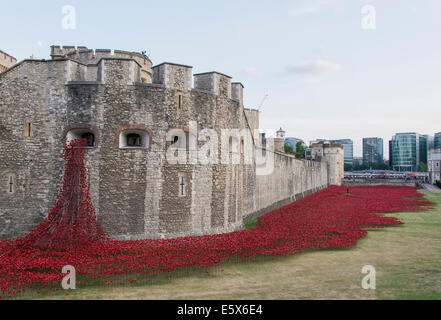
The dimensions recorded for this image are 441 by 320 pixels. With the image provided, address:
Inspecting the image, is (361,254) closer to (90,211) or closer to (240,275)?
(240,275)

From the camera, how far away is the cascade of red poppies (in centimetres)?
1391

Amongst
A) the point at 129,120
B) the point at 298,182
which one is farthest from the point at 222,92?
the point at 298,182

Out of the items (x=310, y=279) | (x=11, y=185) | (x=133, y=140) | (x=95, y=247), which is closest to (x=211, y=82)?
(x=133, y=140)

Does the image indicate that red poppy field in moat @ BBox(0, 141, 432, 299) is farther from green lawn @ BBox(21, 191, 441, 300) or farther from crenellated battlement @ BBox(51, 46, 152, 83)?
crenellated battlement @ BBox(51, 46, 152, 83)

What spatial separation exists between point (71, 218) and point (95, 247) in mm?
1914

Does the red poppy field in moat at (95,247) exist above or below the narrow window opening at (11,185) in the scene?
below

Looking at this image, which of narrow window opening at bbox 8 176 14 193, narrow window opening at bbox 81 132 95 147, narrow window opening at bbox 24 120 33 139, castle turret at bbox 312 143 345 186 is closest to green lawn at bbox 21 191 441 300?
narrow window opening at bbox 8 176 14 193

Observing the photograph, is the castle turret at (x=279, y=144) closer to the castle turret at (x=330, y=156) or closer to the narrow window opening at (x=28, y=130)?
the castle turret at (x=330, y=156)

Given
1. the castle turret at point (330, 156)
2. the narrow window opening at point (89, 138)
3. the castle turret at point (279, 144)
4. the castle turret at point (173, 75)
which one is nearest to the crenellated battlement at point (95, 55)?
the castle turret at point (173, 75)

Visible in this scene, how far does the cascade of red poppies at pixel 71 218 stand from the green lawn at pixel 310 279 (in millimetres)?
4916

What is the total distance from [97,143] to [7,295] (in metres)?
7.84

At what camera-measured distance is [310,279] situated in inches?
404

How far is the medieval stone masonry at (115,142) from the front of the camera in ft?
50.1

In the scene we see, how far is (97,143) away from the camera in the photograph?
15539mm
